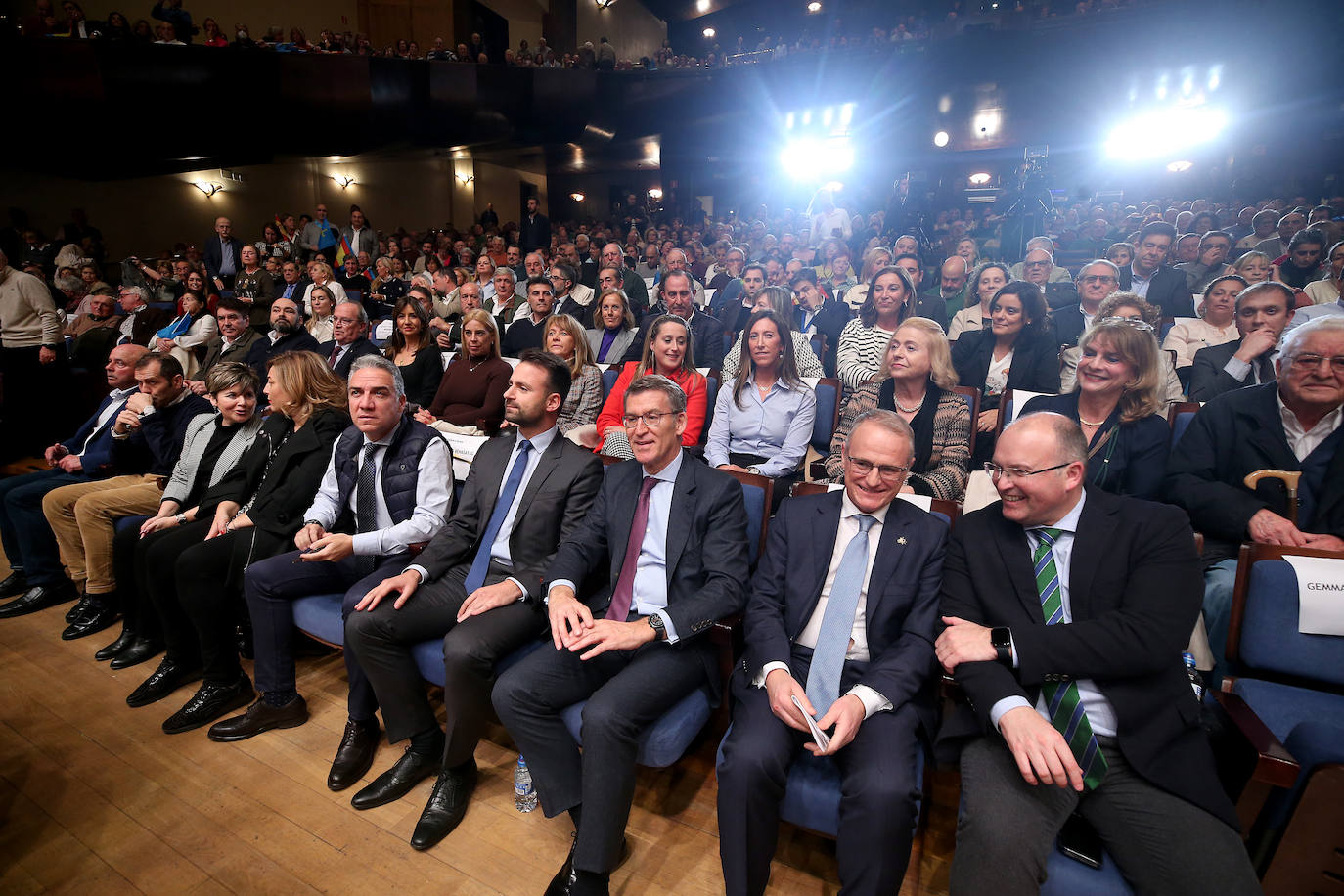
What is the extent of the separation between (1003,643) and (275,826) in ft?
6.31

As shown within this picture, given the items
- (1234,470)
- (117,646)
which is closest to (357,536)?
(117,646)

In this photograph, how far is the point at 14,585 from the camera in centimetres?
295

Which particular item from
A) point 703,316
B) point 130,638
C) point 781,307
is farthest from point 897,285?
point 130,638

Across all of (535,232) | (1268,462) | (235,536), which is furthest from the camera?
(535,232)

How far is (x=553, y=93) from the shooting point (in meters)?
10.9

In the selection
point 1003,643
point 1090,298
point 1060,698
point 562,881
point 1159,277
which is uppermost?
point 1159,277

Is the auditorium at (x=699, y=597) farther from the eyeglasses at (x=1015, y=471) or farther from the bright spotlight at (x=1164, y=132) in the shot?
the bright spotlight at (x=1164, y=132)

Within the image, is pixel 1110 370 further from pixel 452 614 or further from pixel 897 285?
pixel 452 614

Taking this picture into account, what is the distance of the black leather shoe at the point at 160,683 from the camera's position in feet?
7.21

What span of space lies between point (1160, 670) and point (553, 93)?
1204cm

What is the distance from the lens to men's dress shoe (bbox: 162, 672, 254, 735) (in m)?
2.06

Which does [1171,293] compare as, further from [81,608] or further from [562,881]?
[81,608]

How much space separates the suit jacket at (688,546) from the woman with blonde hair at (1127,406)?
1.23 metres

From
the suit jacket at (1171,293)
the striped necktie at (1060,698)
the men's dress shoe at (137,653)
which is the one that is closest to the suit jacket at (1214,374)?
the suit jacket at (1171,293)
